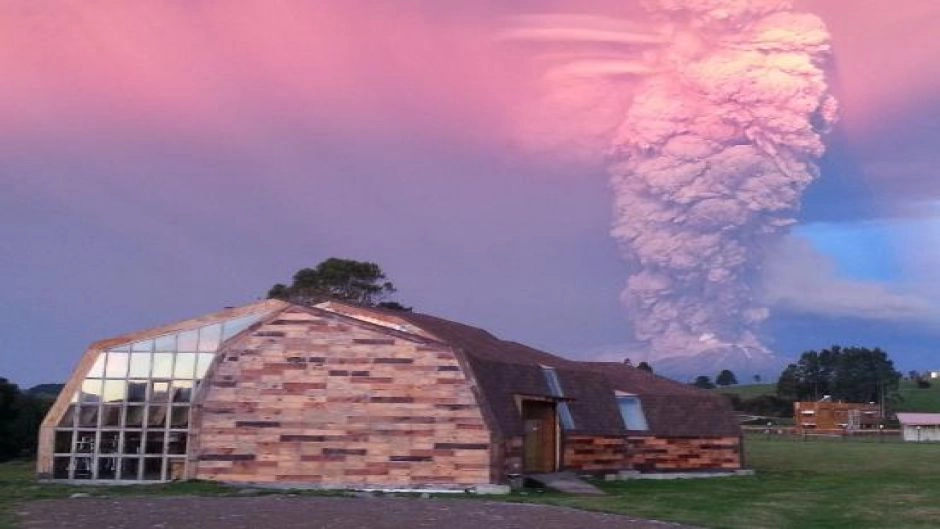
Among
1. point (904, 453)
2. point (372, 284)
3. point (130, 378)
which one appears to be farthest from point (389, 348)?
point (372, 284)

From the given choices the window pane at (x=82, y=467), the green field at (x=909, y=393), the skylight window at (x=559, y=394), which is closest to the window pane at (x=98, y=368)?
the window pane at (x=82, y=467)

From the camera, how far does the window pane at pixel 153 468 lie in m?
25.9

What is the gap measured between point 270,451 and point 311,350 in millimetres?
2631

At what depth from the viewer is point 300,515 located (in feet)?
58.5

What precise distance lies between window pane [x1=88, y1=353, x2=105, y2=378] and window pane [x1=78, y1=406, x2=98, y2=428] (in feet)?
2.63

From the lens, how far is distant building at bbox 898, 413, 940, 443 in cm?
7669

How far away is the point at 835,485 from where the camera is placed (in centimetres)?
2962

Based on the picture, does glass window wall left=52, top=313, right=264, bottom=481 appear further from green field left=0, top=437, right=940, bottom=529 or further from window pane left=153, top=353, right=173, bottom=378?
green field left=0, top=437, right=940, bottom=529

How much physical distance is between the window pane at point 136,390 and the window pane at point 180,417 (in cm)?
95

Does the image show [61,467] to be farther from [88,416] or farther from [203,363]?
[203,363]

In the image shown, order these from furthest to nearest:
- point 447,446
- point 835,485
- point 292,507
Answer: point 835,485 < point 447,446 < point 292,507

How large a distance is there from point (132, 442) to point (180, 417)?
1.33 metres

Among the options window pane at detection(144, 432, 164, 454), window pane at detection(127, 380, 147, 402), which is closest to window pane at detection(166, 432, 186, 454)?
window pane at detection(144, 432, 164, 454)

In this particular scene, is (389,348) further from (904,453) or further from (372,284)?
(372,284)
